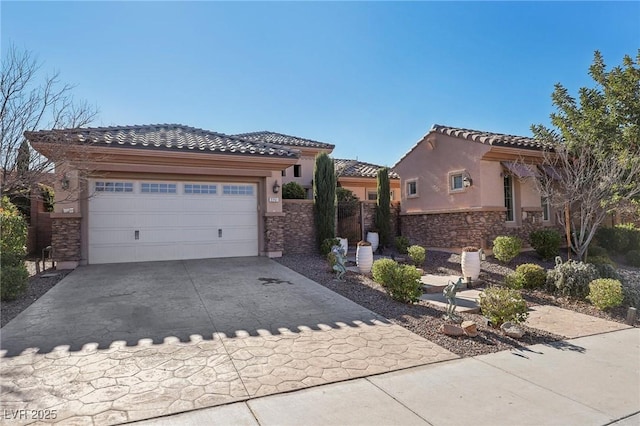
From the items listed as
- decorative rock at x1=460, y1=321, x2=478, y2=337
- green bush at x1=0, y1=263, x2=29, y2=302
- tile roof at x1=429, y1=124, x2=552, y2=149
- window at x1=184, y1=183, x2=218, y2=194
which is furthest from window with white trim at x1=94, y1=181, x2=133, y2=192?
tile roof at x1=429, y1=124, x2=552, y2=149

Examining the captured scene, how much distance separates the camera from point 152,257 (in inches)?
454

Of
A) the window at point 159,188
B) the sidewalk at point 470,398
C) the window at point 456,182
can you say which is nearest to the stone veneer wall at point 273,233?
the window at point 159,188

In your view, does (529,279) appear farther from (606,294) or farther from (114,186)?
(114,186)

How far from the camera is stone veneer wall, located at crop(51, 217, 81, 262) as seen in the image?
34.0ft

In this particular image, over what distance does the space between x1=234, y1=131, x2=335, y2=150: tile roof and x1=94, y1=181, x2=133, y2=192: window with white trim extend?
1063cm

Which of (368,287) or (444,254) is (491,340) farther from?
(444,254)

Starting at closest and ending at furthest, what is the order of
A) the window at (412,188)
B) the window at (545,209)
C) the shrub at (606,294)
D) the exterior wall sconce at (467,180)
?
the shrub at (606,294) < the exterior wall sconce at (467,180) < the window at (545,209) < the window at (412,188)

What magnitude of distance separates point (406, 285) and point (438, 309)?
2.66 feet

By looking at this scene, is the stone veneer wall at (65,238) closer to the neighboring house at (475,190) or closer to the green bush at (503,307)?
the green bush at (503,307)

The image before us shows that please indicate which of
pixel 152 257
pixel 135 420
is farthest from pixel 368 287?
pixel 152 257

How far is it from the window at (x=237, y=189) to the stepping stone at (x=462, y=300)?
757 cm

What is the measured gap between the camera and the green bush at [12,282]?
679 cm

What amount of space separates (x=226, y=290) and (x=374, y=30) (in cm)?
880

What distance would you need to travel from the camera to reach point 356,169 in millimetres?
23422
